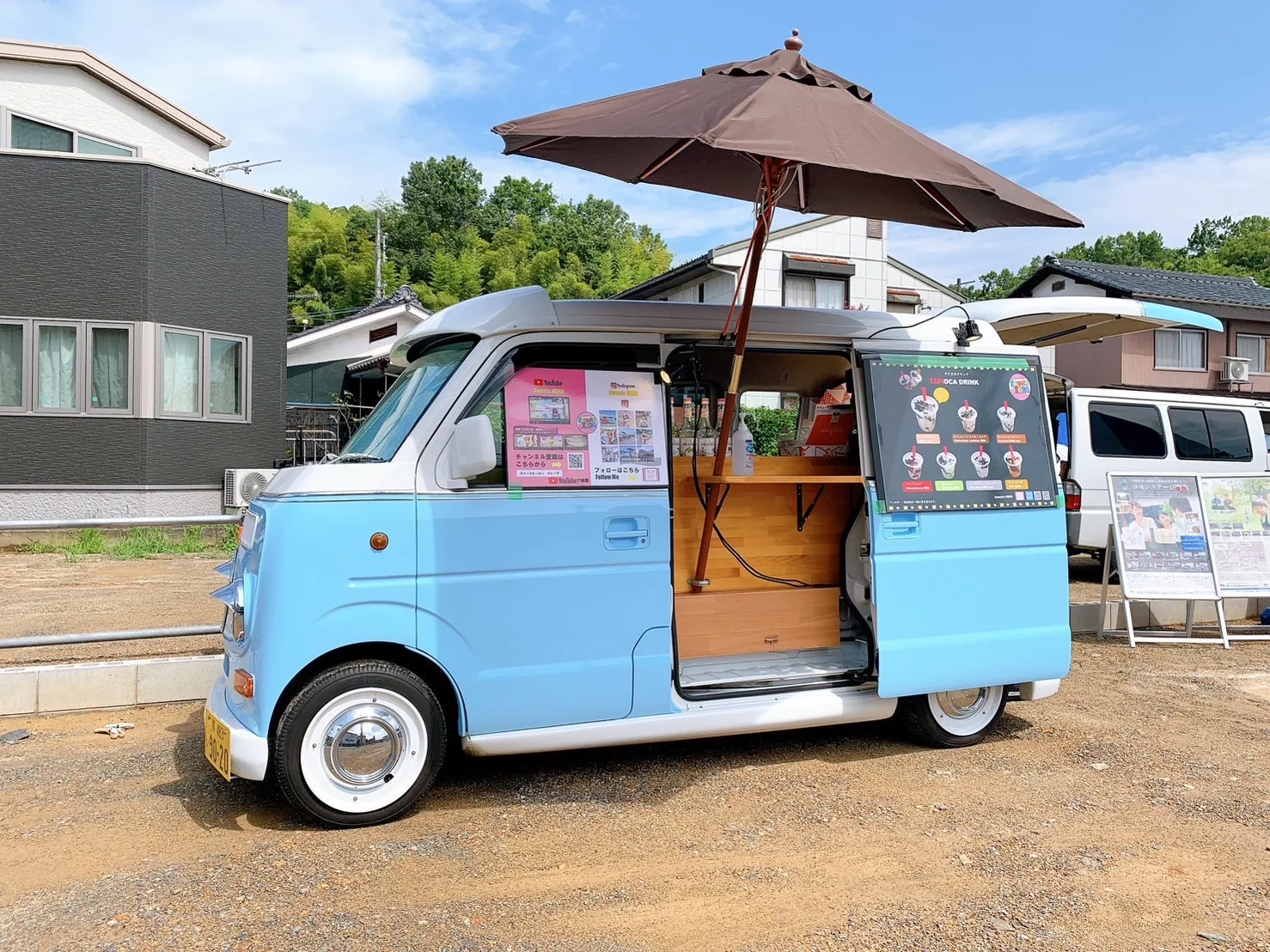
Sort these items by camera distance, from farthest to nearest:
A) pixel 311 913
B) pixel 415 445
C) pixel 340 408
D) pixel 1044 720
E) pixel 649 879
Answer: pixel 340 408, pixel 1044 720, pixel 415 445, pixel 649 879, pixel 311 913

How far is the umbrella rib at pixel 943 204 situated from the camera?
4.50m

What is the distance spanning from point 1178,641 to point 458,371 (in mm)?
6626

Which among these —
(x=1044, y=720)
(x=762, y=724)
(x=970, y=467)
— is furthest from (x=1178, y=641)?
(x=762, y=724)

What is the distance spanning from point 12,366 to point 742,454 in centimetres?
1223

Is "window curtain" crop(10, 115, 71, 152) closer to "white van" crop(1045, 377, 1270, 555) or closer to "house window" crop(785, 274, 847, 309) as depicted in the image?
"white van" crop(1045, 377, 1270, 555)

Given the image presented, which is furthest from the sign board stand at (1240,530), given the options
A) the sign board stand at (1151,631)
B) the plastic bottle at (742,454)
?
the plastic bottle at (742,454)

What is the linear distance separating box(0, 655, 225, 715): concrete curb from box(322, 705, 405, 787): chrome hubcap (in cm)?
184

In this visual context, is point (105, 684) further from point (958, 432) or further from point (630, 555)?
point (958, 432)

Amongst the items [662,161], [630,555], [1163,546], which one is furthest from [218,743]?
[1163,546]

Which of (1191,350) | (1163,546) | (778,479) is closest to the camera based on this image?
(778,479)

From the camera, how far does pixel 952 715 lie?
5.16m

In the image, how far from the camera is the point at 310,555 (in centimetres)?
387

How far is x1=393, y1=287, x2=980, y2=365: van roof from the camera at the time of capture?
4.36m

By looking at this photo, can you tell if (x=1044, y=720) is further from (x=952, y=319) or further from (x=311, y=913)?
(x=311, y=913)
